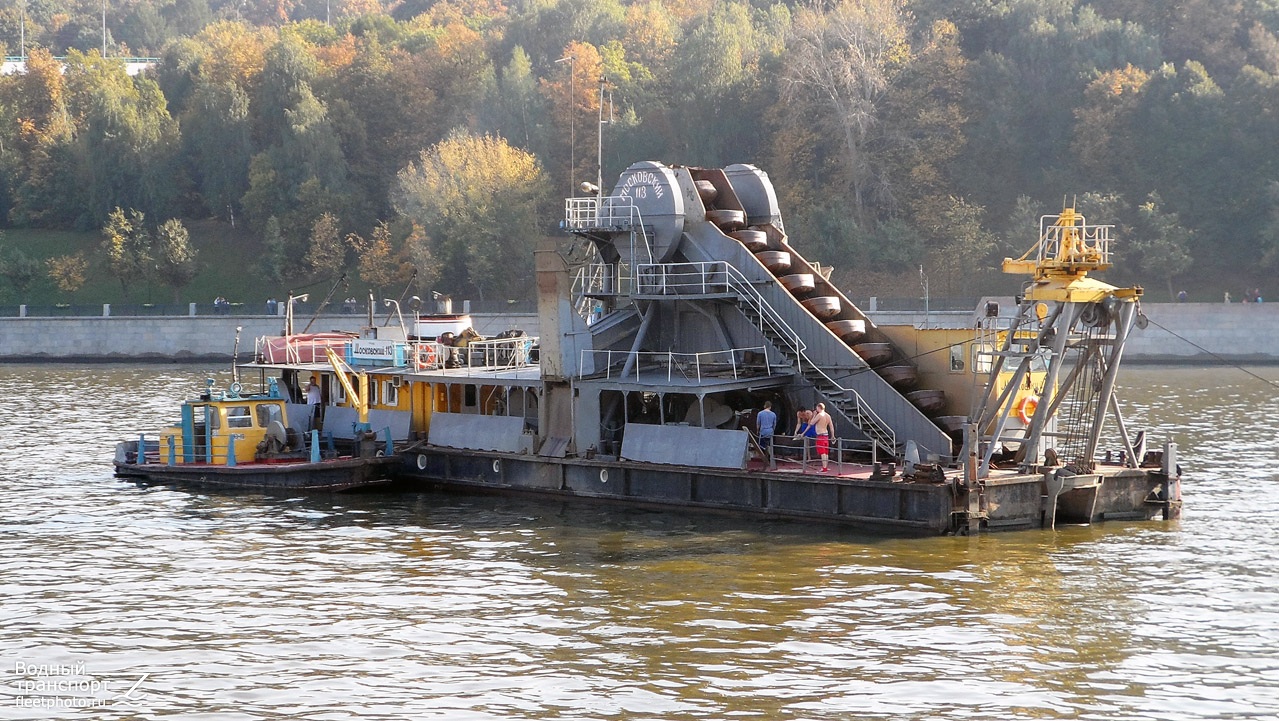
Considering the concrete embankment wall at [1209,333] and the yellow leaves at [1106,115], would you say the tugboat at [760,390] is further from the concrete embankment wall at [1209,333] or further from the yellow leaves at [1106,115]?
the yellow leaves at [1106,115]

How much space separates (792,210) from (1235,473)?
192ft

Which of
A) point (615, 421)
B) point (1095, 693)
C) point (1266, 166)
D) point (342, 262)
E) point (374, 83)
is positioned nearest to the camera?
point (1095, 693)

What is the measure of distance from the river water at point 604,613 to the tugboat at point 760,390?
2.64ft

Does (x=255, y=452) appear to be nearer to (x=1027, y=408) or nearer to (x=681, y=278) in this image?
(x=681, y=278)

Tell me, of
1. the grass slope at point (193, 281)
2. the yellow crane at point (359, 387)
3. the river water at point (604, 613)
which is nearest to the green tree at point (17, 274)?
the grass slope at point (193, 281)

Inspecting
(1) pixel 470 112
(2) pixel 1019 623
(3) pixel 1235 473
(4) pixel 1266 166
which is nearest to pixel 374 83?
(1) pixel 470 112

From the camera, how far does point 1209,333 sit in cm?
7981

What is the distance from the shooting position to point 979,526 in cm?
3011

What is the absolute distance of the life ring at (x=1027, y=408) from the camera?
109ft

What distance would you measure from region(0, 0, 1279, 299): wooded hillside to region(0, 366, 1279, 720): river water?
155 feet

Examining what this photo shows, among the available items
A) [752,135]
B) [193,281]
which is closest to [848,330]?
[752,135]

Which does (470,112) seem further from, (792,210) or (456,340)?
(456,340)

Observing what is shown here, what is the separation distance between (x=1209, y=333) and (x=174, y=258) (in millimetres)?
67644

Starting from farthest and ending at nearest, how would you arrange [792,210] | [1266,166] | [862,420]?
[792,210]
[1266,166]
[862,420]
